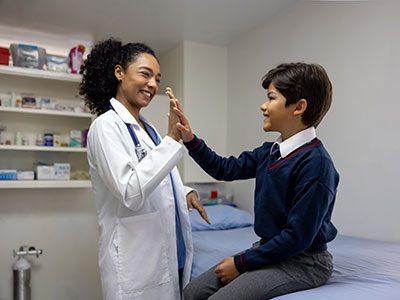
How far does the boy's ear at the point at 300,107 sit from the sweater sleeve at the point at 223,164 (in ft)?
0.80

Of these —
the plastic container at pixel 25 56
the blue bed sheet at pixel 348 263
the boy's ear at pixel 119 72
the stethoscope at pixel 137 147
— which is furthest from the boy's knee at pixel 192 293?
the plastic container at pixel 25 56

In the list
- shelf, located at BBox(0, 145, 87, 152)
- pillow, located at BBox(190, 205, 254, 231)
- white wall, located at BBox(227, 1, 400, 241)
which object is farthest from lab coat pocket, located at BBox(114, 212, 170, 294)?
shelf, located at BBox(0, 145, 87, 152)

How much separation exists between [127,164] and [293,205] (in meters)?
0.50

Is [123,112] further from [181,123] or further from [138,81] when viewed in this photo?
[181,123]

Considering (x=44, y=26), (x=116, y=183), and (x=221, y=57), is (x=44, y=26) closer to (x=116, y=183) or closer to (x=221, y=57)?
(x=221, y=57)

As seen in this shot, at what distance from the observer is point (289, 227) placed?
3.06 ft

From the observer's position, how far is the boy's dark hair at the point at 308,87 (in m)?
1.02

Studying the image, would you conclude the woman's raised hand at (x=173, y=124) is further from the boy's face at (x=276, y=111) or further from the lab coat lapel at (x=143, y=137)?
the boy's face at (x=276, y=111)

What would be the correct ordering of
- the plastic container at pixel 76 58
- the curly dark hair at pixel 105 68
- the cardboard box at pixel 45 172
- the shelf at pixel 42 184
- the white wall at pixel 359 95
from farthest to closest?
1. the plastic container at pixel 76 58
2. the cardboard box at pixel 45 172
3. the shelf at pixel 42 184
4. the white wall at pixel 359 95
5. the curly dark hair at pixel 105 68

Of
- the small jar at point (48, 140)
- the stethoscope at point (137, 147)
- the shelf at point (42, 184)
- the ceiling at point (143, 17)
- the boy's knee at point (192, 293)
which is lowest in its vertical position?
the boy's knee at point (192, 293)

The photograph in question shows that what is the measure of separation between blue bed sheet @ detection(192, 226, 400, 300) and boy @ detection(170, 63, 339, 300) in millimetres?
78

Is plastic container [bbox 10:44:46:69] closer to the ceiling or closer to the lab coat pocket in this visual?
the ceiling

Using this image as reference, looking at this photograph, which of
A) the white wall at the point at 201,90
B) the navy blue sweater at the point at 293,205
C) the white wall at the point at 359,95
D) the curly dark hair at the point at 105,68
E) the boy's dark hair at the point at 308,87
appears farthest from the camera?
the white wall at the point at 201,90

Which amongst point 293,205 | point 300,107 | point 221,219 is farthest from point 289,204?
point 221,219
